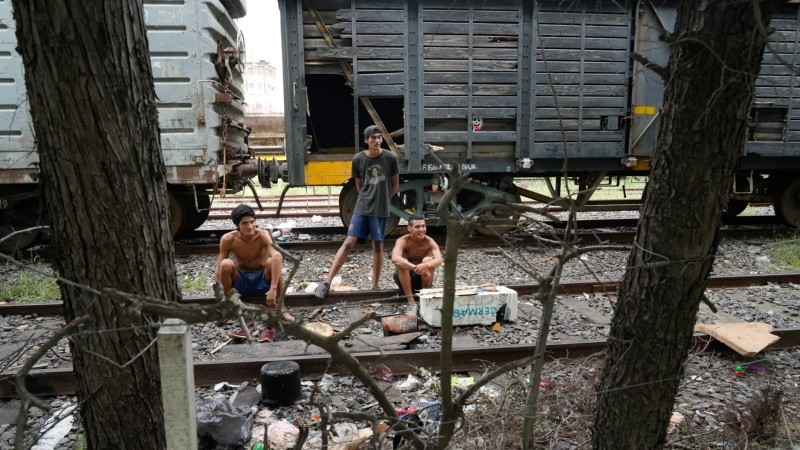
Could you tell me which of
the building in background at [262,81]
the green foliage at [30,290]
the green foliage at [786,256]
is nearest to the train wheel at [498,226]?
the green foliage at [786,256]

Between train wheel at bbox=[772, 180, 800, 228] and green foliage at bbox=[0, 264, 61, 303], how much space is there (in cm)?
1119

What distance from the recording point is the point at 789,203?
8.88 m

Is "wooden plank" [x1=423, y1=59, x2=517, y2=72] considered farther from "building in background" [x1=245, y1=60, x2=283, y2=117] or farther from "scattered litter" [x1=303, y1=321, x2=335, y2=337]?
"building in background" [x1=245, y1=60, x2=283, y2=117]

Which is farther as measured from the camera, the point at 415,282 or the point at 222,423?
the point at 415,282

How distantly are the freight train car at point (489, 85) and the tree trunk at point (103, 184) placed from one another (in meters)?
5.20

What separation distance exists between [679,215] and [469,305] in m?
2.72

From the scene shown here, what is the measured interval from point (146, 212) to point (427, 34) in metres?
6.06

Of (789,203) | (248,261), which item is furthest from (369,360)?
(789,203)

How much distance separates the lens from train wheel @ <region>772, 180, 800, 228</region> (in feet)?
28.9

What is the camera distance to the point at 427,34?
23.8 ft

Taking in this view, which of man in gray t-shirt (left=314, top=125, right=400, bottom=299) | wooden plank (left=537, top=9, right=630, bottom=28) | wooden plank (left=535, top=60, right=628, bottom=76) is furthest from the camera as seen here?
wooden plank (left=535, top=60, right=628, bottom=76)

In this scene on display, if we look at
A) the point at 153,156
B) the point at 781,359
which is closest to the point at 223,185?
the point at 153,156

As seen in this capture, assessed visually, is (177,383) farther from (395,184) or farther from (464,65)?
(464,65)

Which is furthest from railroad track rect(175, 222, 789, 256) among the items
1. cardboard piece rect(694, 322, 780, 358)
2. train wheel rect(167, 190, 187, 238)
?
cardboard piece rect(694, 322, 780, 358)
